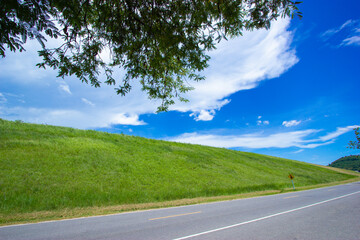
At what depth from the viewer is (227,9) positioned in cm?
628

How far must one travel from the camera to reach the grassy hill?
40.3 feet

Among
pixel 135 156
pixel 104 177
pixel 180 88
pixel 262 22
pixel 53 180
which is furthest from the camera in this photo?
pixel 135 156

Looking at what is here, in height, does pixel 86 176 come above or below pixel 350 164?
below

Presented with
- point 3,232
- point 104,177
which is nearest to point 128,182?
point 104,177

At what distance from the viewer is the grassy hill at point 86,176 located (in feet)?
40.3

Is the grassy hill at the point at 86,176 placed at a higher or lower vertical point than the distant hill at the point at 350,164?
lower

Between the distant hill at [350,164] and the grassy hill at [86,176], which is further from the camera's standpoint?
the distant hill at [350,164]

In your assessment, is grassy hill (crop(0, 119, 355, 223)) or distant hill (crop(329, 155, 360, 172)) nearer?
grassy hill (crop(0, 119, 355, 223))

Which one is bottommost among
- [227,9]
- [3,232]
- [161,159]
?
[3,232]

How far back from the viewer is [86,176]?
16.8m

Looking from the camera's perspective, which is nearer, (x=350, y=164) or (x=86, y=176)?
(x=86, y=176)

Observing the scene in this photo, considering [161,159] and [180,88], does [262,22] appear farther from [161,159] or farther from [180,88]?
[161,159]

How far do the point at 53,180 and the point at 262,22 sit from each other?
17306mm

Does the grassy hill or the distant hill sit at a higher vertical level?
the distant hill
